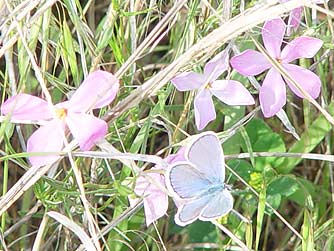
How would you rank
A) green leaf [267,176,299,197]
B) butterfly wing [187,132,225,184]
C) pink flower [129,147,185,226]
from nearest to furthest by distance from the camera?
butterfly wing [187,132,225,184], pink flower [129,147,185,226], green leaf [267,176,299,197]

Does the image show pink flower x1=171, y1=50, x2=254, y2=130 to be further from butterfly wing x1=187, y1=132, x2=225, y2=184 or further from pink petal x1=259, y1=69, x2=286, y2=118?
butterfly wing x1=187, y1=132, x2=225, y2=184

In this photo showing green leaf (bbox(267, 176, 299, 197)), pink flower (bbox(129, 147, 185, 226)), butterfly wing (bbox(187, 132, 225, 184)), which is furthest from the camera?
green leaf (bbox(267, 176, 299, 197))

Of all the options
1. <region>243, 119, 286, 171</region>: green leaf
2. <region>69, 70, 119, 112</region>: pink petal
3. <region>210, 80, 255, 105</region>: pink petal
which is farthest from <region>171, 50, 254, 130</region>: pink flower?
<region>243, 119, 286, 171</region>: green leaf

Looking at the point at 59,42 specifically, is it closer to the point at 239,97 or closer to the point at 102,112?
the point at 102,112

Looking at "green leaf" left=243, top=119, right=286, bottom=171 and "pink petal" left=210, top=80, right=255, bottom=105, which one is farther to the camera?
"green leaf" left=243, top=119, right=286, bottom=171

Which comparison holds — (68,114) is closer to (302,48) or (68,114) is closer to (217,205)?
(217,205)

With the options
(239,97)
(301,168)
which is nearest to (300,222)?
(301,168)
